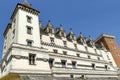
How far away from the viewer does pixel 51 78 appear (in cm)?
3291

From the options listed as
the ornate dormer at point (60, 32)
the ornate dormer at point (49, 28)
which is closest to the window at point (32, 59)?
the ornate dormer at point (49, 28)

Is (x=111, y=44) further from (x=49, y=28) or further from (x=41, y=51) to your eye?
(x=41, y=51)

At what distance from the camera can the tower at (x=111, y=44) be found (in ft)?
218

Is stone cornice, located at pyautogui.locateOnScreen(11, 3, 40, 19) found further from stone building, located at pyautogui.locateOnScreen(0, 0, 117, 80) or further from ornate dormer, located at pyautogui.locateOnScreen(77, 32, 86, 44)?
ornate dormer, located at pyautogui.locateOnScreen(77, 32, 86, 44)

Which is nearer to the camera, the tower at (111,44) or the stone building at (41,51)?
the stone building at (41,51)

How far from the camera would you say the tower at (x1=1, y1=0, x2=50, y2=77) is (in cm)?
3123

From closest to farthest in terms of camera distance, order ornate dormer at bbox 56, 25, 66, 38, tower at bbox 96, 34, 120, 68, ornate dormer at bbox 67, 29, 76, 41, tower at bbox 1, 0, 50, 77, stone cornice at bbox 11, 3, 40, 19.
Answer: tower at bbox 1, 0, 50, 77 < stone cornice at bbox 11, 3, 40, 19 < ornate dormer at bbox 56, 25, 66, 38 < ornate dormer at bbox 67, 29, 76, 41 < tower at bbox 96, 34, 120, 68

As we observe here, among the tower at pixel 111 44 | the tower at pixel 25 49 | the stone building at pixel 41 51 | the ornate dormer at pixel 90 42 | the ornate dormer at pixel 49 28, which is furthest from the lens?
the tower at pixel 111 44

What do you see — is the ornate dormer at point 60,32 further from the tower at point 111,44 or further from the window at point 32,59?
the tower at point 111,44

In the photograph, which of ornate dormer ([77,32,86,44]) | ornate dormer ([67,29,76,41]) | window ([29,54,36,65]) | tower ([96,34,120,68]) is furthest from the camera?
tower ([96,34,120,68])

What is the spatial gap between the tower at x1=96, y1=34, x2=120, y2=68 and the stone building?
1034 centimetres

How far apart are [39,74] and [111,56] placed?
41.0 m

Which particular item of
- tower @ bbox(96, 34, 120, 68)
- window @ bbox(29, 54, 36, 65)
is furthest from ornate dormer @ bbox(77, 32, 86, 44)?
window @ bbox(29, 54, 36, 65)

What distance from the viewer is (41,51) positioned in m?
Result: 35.6
